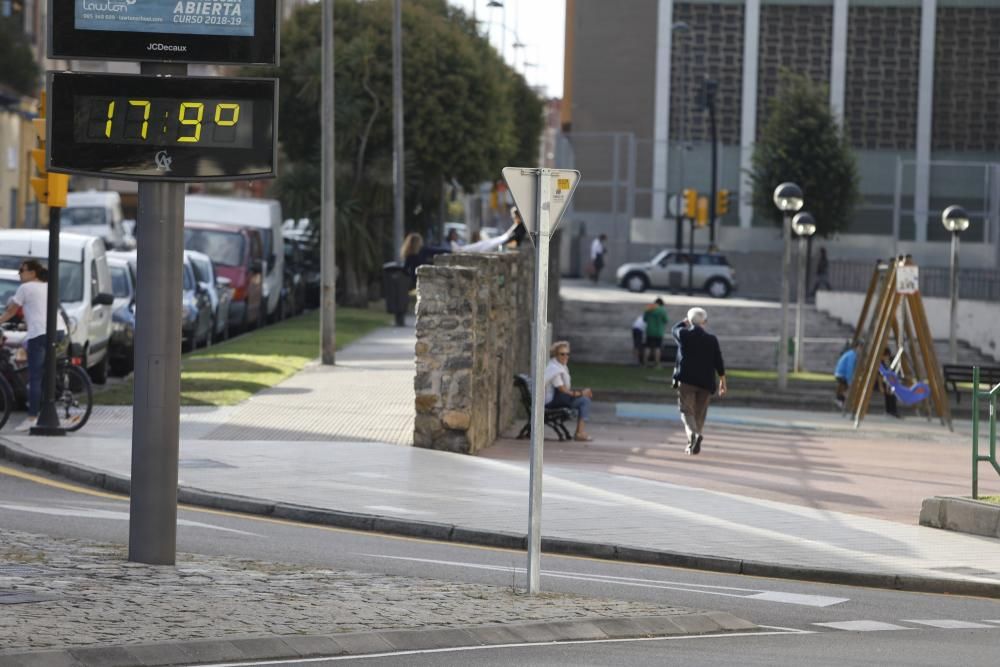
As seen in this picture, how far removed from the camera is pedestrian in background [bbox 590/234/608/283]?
213 feet

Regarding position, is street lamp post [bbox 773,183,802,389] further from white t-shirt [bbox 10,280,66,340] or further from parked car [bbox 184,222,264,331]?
white t-shirt [bbox 10,280,66,340]

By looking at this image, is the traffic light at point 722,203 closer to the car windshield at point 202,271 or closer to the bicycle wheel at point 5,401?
the car windshield at point 202,271

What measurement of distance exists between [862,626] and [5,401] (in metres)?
10.6

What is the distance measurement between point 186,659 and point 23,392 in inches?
494

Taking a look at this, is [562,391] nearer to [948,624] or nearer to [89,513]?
[89,513]

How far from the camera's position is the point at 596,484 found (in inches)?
657

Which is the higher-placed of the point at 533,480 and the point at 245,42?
the point at 245,42

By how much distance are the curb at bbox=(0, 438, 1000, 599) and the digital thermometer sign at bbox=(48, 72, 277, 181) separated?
4.11 meters

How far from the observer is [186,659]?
7.81 m

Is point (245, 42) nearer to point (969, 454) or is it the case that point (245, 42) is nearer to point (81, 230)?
point (969, 454)

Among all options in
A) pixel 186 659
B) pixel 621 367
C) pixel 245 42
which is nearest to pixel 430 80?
pixel 621 367

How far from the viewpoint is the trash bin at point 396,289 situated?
37.1 m

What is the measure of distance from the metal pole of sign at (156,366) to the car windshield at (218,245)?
25.3 m

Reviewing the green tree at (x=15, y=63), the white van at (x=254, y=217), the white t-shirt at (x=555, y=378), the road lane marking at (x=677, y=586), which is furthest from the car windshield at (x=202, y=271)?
the green tree at (x=15, y=63)
